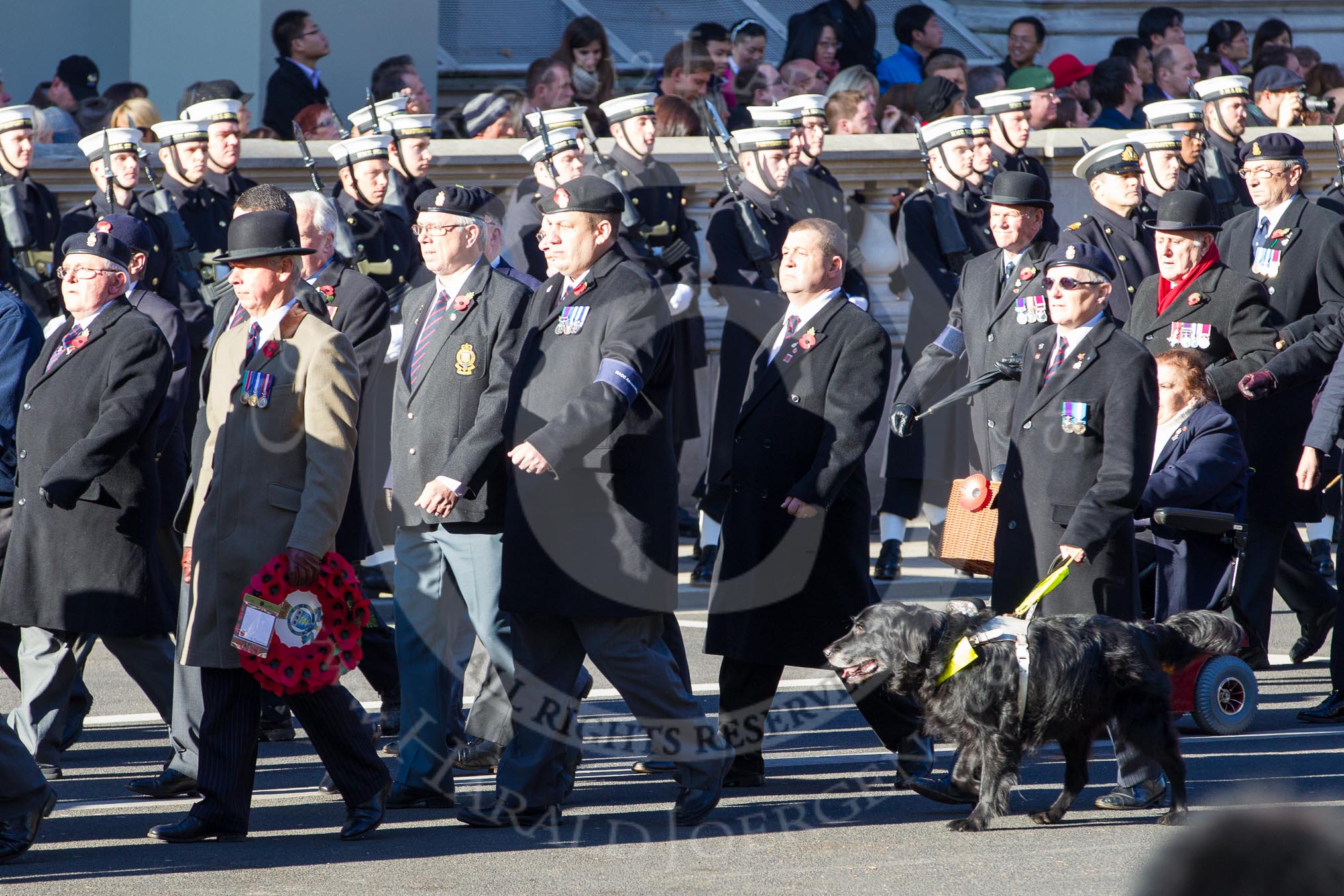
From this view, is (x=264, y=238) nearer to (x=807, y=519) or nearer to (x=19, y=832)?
(x=19, y=832)

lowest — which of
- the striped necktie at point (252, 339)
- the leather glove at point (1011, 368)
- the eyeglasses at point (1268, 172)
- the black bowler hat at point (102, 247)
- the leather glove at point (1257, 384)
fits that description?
the leather glove at point (1257, 384)

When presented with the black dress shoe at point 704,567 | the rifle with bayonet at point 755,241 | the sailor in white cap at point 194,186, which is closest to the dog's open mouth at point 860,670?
the black dress shoe at point 704,567

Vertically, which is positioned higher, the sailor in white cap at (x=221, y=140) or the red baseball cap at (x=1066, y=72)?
the red baseball cap at (x=1066, y=72)

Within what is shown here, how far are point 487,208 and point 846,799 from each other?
8.17 feet

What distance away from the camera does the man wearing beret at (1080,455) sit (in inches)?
239

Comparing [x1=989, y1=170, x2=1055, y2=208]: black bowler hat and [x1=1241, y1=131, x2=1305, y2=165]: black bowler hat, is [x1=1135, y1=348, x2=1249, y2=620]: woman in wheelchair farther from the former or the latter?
[x1=1241, y1=131, x2=1305, y2=165]: black bowler hat

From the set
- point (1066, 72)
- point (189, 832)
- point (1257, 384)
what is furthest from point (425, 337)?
point (1066, 72)

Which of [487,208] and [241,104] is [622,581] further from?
[241,104]

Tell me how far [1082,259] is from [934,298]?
4.86 metres

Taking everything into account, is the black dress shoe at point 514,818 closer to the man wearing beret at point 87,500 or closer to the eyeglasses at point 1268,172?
the man wearing beret at point 87,500

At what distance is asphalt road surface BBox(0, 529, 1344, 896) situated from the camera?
5.00 m

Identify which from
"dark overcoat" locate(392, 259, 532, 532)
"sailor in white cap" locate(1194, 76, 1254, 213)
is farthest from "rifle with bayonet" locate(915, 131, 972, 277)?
"dark overcoat" locate(392, 259, 532, 532)

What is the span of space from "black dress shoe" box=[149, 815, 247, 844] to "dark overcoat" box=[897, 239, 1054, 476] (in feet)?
10.5

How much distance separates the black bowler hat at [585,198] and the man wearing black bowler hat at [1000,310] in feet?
6.70
